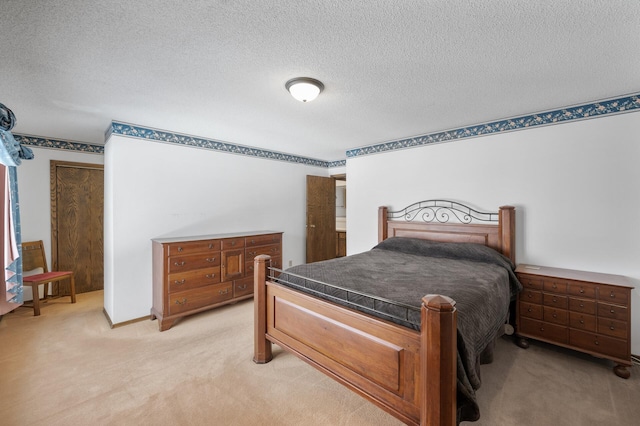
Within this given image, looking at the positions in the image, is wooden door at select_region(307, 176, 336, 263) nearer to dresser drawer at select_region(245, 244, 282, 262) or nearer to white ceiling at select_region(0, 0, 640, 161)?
dresser drawer at select_region(245, 244, 282, 262)

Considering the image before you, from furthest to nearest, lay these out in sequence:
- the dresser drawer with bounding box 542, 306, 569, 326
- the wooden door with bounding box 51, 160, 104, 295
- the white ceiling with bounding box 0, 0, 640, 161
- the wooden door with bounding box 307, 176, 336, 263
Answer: the wooden door with bounding box 307, 176, 336, 263
the wooden door with bounding box 51, 160, 104, 295
the dresser drawer with bounding box 542, 306, 569, 326
the white ceiling with bounding box 0, 0, 640, 161

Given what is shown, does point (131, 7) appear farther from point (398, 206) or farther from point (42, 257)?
point (42, 257)

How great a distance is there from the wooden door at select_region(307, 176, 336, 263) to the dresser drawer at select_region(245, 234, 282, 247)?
1.24 metres

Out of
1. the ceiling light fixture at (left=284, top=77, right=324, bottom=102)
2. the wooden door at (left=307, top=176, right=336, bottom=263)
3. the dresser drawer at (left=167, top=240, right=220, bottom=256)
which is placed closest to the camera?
the ceiling light fixture at (left=284, top=77, right=324, bottom=102)

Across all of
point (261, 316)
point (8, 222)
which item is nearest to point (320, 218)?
point (261, 316)

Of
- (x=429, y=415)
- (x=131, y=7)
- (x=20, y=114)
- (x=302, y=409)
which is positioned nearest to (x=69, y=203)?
(x=20, y=114)

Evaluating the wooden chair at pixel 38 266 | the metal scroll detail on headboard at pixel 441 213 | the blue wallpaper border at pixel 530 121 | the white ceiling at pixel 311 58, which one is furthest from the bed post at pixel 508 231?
the wooden chair at pixel 38 266

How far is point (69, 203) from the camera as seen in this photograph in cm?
436

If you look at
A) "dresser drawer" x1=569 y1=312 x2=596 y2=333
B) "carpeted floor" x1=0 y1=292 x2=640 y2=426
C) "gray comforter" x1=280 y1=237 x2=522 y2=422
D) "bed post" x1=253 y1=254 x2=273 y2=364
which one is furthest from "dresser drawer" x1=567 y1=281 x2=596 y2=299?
"bed post" x1=253 y1=254 x2=273 y2=364

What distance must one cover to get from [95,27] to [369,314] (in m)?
2.43

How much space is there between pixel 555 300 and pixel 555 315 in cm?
15

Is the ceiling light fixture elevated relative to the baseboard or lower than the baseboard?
elevated

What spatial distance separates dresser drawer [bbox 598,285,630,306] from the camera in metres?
2.33

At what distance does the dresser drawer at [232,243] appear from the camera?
3752 millimetres
